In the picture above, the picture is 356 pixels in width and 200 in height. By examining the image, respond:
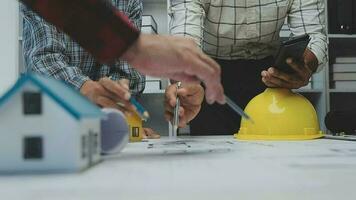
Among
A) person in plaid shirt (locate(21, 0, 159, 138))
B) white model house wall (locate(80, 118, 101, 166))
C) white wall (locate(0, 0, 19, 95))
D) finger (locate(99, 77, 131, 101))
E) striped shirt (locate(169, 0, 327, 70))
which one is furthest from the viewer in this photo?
white wall (locate(0, 0, 19, 95))

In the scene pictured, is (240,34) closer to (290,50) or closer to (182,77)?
(290,50)

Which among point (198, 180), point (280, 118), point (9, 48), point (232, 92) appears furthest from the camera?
point (9, 48)

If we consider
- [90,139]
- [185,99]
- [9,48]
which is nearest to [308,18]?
[185,99]

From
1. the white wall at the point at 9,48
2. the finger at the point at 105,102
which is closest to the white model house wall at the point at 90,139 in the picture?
the finger at the point at 105,102

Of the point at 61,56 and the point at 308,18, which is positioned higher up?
the point at 308,18

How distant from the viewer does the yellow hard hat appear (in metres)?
1.11

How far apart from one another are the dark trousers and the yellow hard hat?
14.5 inches

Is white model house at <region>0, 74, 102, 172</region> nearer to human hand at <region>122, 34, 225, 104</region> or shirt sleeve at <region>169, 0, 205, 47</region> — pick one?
human hand at <region>122, 34, 225, 104</region>

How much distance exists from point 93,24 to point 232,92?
1060 mm

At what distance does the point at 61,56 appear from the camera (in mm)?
1458

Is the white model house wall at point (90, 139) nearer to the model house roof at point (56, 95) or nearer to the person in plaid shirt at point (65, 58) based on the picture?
the model house roof at point (56, 95)

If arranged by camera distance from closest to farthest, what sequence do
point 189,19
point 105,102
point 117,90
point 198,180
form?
point 198,180, point 117,90, point 105,102, point 189,19

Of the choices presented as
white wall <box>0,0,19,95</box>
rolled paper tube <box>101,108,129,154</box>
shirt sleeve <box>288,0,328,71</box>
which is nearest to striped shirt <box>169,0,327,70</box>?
shirt sleeve <box>288,0,328,71</box>

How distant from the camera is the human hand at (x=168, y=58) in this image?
0.61 metres
